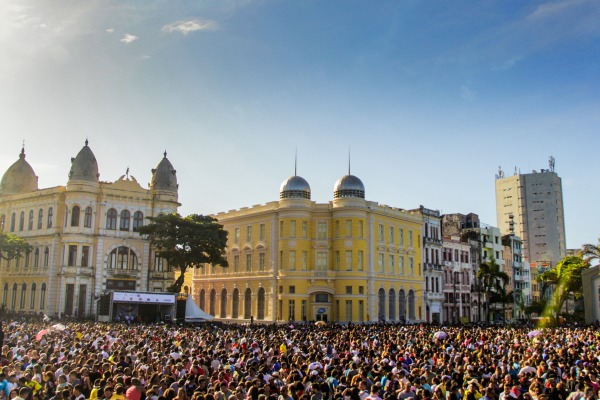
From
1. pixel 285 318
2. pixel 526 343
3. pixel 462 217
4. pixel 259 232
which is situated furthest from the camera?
pixel 462 217

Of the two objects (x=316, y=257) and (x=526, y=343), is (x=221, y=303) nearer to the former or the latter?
(x=316, y=257)

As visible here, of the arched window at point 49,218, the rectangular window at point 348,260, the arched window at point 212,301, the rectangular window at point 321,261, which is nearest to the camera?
the rectangular window at point 348,260

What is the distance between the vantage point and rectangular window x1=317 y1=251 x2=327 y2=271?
61750 millimetres

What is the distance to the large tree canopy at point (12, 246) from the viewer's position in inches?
2258

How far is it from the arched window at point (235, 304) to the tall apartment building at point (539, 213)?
73.0 m

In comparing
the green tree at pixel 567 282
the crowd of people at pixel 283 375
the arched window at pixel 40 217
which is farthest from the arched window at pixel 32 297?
the green tree at pixel 567 282

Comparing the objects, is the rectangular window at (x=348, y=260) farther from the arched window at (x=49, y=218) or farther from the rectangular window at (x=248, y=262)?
the arched window at (x=49, y=218)

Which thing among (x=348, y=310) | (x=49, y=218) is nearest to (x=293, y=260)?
(x=348, y=310)

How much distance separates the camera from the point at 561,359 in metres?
19.4

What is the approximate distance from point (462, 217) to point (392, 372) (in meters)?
70.2

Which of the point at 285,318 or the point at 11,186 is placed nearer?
the point at 285,318

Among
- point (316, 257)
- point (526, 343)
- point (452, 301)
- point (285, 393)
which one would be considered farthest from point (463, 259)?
point (285, 393)

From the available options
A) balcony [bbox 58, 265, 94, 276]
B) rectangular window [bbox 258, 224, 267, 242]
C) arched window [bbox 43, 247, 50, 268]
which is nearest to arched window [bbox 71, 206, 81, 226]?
arched window [bbox 43, 247, 50, 268]

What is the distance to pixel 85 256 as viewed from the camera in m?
59.7
